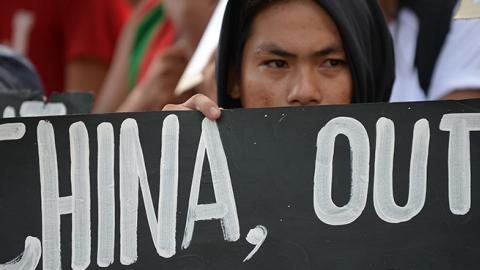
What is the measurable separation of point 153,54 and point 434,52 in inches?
62.0

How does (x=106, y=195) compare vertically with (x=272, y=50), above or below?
below

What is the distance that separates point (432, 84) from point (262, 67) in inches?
26.3

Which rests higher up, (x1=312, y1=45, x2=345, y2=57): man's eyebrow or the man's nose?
(x1=312, y1=45, x2=345, y2=57): man's eyebrow

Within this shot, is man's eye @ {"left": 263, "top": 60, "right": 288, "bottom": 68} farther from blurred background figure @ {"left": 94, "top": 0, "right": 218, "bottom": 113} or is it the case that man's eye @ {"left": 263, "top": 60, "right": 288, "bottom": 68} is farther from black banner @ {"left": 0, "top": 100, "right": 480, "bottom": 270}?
blurred background figure @ {"left": 94, "top": 0, "right": 218, "bottom": 113}

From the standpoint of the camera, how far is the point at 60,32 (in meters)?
5.49

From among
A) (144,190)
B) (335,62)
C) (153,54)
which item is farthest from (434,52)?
(153,54)

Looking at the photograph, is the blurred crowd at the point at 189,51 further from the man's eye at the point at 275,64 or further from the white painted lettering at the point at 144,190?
A: the white painted lettering at the point at 144,190

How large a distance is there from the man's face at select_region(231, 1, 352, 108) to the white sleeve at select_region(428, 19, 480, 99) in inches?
21.6

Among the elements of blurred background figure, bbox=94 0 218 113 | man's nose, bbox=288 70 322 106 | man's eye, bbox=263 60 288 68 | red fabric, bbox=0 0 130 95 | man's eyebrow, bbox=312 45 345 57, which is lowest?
man's nose, bbox=288 70 322 106

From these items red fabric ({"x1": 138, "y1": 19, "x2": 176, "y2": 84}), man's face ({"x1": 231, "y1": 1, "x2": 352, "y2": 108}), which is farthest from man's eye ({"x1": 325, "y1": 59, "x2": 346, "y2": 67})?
red fabric ({"x1": 138, "y1": 19, "x2": 176, "y2": 84})

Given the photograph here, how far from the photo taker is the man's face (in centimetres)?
303

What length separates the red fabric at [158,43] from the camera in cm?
488

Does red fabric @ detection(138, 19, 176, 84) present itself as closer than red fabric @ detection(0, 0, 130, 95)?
Yes

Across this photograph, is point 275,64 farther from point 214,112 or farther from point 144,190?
point 144,190
